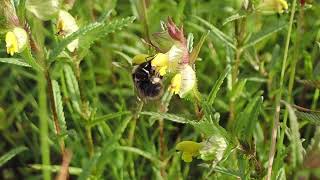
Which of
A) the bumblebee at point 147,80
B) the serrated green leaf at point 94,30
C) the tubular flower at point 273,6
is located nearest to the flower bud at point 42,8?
the serrated green leaf at point 94,30

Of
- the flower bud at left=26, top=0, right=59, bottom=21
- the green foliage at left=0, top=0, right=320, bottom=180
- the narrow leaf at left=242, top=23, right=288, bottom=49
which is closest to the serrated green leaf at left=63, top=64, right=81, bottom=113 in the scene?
the green foliage at left=0, top=0, right=320, bottom=180

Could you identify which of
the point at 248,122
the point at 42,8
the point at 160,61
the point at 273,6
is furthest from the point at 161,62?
the point at 273,6

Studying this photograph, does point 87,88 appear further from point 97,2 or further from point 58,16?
point 58,16

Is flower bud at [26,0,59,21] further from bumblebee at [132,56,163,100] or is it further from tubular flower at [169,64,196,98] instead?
tubular flower at [169,64,196,98]

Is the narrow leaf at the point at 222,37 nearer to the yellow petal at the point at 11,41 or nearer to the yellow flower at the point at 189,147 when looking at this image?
the yellow flower at the point at 189,147

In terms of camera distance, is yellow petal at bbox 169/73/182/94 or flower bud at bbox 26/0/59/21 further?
flower bud at bbox 26/0/59/21

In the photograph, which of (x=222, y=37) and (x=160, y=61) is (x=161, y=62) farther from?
(x=222, y=37)
